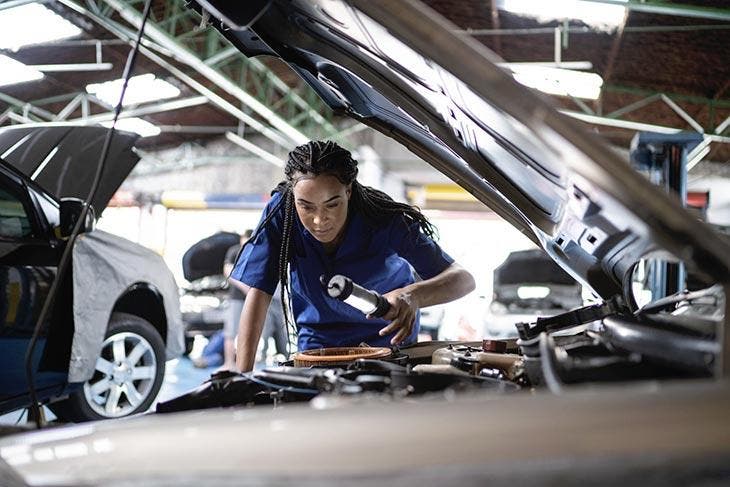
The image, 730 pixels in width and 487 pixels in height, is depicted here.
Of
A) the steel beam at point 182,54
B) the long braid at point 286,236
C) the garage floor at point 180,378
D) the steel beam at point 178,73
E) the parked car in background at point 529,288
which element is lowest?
the garage floor at point 180,378

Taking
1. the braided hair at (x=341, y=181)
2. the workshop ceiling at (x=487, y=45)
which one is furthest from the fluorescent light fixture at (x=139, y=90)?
the braided hair at (x=341, y=181)

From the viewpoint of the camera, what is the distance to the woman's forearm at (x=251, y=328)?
207cm

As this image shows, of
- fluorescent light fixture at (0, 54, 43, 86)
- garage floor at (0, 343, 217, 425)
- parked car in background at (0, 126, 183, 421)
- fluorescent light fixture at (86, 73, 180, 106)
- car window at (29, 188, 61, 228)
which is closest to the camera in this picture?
parked car in background at (0, 126, 183, 421)

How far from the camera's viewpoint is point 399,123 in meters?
2.02

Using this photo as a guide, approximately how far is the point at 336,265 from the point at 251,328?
35 centimetres

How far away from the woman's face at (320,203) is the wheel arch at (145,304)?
196 centimetres

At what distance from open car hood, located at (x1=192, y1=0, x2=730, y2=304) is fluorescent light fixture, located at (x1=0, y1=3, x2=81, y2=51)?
6.05 metres

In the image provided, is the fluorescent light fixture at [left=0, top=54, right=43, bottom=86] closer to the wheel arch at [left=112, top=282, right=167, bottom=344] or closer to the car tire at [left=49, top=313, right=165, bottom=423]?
the wheel arch at [left=112, top=282, right=167, bottom=344]

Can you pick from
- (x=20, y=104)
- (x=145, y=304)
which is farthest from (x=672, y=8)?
(x=20, y=104)

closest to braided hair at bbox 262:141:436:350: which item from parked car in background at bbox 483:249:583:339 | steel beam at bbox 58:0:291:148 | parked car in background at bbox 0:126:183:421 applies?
parked car in background at bbox 0:126:183:421

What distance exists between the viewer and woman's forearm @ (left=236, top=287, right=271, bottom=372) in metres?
2.07

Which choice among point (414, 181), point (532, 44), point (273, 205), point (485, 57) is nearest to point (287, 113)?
point (414, 181)

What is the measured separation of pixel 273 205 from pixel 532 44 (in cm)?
674

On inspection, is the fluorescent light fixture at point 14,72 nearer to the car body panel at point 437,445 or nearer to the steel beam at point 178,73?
the steel beam at point 178,73
